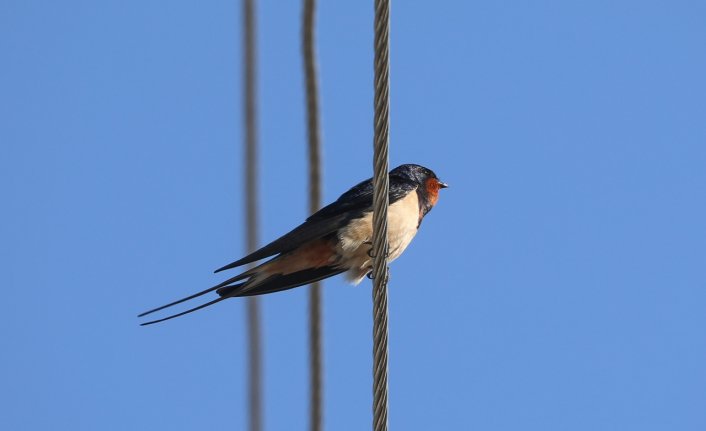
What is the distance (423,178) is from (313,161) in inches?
43.1

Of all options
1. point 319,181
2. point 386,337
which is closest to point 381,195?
point 386,337

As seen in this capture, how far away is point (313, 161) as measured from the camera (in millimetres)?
4254

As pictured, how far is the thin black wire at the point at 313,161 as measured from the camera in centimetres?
418

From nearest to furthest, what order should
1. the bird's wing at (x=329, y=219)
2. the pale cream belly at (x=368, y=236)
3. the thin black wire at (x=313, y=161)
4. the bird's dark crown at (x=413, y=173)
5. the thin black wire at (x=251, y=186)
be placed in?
the thin black wire at (x=313, y=161)
the bird's wing at (x=329, y=219)
the pale cream belly at (x=368, y=236)
the thin black wire at (x=251, y=186)
the bird's dark crown at (x=413, y=173)

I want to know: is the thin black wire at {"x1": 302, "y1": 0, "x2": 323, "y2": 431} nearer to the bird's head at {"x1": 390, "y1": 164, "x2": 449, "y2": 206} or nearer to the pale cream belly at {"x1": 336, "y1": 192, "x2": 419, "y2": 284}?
the pale cream belly at {"x1": 336, "y1": 192, "x2": 419, "y2": 284}

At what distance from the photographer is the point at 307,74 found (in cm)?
425

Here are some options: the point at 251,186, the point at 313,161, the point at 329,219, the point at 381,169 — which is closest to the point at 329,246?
the point at 329,219

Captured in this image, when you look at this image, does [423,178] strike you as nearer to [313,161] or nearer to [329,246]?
[329,246]

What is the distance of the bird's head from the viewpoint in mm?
5137

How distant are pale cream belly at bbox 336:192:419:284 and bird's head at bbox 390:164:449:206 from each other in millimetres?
241

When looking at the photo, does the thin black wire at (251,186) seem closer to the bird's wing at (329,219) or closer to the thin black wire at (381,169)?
the bird's wing at (329,219)

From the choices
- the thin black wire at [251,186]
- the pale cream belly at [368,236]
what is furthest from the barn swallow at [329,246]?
the thin black wire at [251,186]

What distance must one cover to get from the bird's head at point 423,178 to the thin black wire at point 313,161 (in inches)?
30.3

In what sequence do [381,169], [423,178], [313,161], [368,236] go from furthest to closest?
[423,178], [368,236], [313,161], [381,169]
